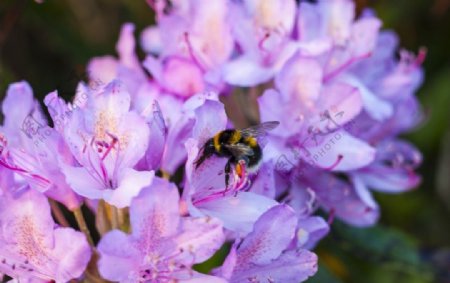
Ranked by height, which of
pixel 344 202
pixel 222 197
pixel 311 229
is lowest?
pixel 344 202

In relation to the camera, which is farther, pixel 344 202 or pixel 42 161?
pixel 344 202

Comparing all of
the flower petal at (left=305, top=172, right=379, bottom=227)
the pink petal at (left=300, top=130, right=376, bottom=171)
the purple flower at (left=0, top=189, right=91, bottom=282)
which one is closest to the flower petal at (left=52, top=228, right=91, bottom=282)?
the purple flower at (left=0, top=189, right=91, bottom=282)

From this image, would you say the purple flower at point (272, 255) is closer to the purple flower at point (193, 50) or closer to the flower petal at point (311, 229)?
the flower petal at point (311, 229)

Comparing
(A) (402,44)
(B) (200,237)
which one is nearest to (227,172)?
(B) (200,237)

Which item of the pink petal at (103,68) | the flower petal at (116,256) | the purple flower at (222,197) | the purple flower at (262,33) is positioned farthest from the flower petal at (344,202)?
the flower petal at (116,256)

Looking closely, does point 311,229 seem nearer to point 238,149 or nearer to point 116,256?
point 238,149

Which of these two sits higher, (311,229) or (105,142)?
(105,142)

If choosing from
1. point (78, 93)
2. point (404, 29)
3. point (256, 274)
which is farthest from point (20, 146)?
point (404, 29)
